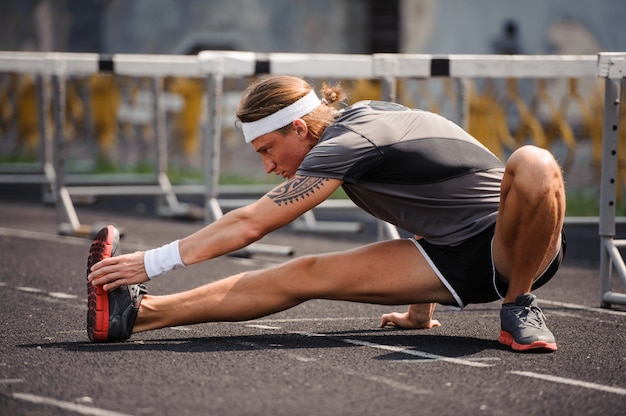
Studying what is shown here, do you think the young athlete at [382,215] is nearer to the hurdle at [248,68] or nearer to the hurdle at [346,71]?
the hurdle at [346,71]

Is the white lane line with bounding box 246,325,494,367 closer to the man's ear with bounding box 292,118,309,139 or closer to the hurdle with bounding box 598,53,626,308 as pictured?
the man's ear with bounding box 292,118,309,139

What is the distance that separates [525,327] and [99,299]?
1741 millimetres

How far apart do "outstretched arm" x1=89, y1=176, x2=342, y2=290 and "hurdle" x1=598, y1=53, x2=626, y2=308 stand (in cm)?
213

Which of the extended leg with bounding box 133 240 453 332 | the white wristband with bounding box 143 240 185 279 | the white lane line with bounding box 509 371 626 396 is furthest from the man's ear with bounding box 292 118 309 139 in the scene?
the white lane line with bounding box 509 371 626 396

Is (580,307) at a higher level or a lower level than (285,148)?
lower

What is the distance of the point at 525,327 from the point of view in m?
5.21

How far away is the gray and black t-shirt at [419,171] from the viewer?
16.9ft

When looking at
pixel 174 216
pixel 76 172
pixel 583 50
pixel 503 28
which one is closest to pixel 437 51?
pixel 503 28

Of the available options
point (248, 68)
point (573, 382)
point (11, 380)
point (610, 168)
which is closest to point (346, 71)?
point (248, 68)

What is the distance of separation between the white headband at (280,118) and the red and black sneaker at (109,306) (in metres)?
0.72

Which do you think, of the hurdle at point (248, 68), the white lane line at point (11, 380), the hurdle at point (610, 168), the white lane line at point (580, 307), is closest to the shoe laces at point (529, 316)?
the white lane line at point (580, 307)

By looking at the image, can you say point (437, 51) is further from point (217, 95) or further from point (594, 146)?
point (217, 95)

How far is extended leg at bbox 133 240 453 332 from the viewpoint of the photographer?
17.6 feet

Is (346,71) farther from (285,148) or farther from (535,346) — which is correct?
(535,346)
